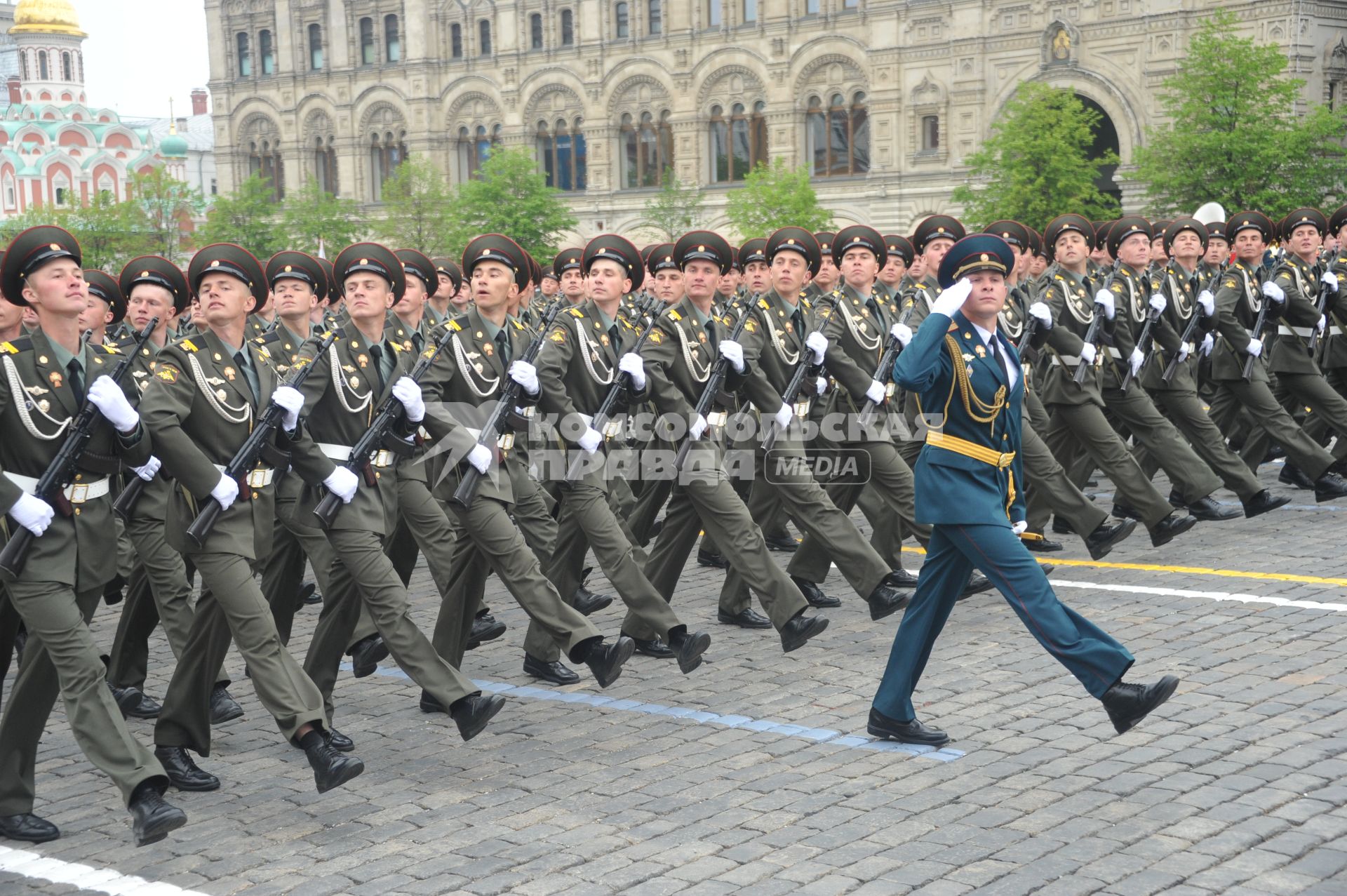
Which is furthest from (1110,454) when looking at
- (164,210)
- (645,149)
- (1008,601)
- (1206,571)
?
(164,210)

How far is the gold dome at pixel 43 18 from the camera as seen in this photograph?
97.8 m

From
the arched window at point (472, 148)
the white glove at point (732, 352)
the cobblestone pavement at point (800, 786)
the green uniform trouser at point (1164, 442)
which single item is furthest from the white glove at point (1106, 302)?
the arched window at point (472, 148)

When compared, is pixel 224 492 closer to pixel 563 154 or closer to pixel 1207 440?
pixel 1207 440

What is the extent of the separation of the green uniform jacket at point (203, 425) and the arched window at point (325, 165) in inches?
2093

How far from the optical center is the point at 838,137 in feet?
153

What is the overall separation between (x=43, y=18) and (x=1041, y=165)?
79.5 m

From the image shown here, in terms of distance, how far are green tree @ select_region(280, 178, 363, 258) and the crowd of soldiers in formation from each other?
42371 millimetres

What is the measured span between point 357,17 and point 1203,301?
48.9 metres

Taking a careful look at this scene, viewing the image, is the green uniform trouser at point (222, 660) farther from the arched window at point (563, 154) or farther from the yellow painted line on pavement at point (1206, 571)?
the arched window at point (563, 154)

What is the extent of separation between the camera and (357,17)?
2181 inches

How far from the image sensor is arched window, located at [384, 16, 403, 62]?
180ft

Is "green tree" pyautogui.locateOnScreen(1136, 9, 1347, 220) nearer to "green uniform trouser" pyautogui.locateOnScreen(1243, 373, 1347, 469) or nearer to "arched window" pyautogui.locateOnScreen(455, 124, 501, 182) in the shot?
"green uniform trouser" pyautogui.locateOnScreen(1243, 373, 1347, 469)

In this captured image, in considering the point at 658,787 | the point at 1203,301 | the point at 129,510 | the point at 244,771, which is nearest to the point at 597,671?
the point at 658,787

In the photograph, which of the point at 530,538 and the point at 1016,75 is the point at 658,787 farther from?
the point at 1016,75
